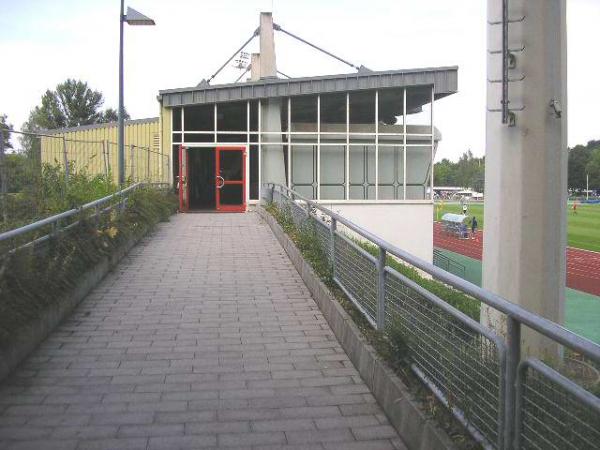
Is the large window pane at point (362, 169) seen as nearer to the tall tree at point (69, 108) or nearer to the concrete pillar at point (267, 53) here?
the concrete pillar at point (267, 53)

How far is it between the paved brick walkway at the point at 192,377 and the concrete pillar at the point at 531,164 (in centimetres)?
247

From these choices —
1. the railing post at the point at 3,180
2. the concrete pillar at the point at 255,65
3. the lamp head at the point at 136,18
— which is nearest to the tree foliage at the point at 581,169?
the concrete pillar at the point at 255,65

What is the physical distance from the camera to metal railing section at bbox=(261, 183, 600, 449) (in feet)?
8.83

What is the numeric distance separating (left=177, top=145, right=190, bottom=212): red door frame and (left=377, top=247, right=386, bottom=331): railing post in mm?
17273

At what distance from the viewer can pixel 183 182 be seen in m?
22.7

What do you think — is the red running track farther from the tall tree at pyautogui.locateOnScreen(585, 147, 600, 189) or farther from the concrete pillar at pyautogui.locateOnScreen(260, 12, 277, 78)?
the tall tree at pyautogui.locateOnScreen(585, 147, 600, 189)

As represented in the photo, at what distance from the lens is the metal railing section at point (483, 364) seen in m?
2.69

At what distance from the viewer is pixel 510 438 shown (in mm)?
3092

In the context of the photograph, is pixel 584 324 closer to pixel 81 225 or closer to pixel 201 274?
pixel 201 274

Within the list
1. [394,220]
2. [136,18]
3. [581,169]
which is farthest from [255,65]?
[581,169]

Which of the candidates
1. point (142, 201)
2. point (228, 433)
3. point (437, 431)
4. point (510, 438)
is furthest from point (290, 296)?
point (142, 201)

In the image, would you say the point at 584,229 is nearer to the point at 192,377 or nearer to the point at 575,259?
the point at 575,259

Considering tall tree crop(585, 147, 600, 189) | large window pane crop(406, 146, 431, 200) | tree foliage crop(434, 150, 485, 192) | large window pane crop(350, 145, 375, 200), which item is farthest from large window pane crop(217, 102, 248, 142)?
tree foliage crop(434, 150, 485, 192)

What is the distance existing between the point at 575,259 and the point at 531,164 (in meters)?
38.8
